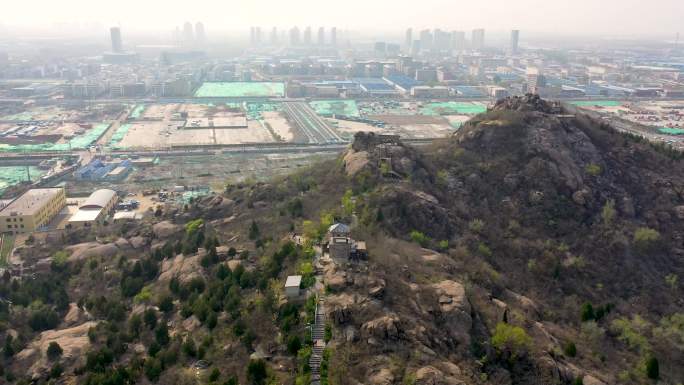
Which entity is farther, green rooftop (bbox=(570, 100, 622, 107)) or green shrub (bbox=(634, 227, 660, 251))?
green rooftop (bbox=(570, 100, 622, 107))

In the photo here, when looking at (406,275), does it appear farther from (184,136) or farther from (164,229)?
(184,136)

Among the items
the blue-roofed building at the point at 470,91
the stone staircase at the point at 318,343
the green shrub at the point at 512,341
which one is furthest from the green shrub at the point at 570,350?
the blue-roofed building at the point at 470,91

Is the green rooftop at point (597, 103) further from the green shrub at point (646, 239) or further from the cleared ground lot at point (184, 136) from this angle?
the green shrub at point (646, 239)

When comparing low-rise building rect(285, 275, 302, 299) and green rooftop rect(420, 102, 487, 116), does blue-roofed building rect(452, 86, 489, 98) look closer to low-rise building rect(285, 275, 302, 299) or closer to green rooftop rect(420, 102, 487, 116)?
green rooftop rect(420, 102, 487, 116)

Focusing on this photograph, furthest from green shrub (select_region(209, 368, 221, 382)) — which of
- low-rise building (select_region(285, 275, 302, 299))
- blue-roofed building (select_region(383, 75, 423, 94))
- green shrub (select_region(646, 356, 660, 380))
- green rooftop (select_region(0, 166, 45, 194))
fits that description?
blue-roofed building (select_region(383, 75, 423, 94))

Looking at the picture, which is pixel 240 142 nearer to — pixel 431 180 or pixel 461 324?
pixel 431 180

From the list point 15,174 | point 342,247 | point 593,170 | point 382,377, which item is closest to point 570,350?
point 382,377

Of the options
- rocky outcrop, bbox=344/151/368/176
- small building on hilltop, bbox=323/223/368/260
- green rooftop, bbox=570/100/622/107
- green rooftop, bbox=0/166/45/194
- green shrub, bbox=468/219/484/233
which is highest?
rocky outcrop, bbox=344/151/368/176
